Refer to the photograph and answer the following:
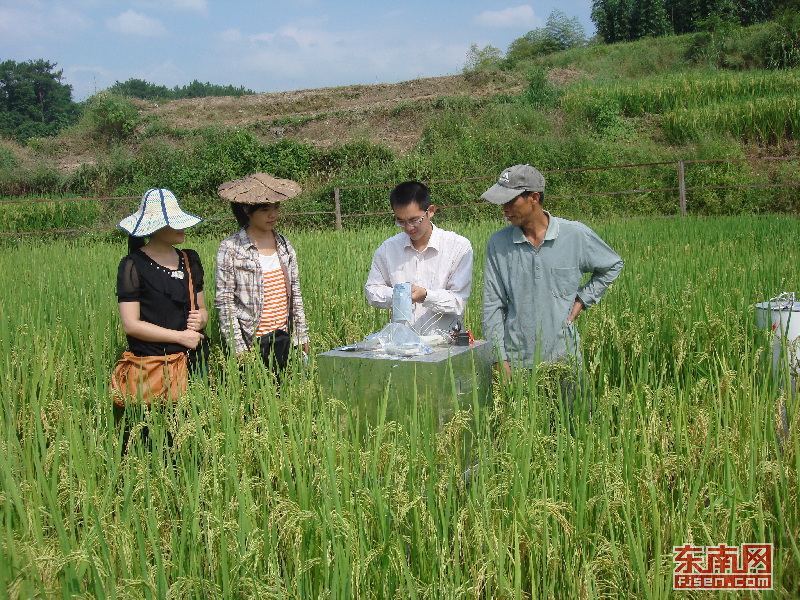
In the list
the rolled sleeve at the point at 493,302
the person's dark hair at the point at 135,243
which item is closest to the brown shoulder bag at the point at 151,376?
the person's dark hair at the point at 135,243

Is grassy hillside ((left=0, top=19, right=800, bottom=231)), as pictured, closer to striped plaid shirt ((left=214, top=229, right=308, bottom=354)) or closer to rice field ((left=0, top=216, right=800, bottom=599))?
striped plaid shirt ((left=214, top=229, right=308, bottom=354))

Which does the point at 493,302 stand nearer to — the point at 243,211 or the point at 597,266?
the point at 597,266

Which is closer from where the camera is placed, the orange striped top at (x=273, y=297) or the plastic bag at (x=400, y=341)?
the plastic bag at (x=400, y=341)

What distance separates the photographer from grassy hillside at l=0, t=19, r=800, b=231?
13.5m

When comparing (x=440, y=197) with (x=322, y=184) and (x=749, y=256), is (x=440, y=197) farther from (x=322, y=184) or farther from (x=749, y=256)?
(x=749, y=256)

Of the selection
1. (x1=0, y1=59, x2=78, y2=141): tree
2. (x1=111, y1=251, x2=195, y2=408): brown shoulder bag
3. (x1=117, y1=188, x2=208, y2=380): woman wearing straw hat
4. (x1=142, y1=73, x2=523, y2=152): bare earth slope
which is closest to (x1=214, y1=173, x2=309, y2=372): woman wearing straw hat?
(x1=117, y1=188, x2=208, y2=380): woman wearing straw hat

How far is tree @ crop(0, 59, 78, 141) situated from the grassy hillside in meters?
26.9

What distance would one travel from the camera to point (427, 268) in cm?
313

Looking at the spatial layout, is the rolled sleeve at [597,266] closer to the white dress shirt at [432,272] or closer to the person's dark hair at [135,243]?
the white dress shirt at [432,272]

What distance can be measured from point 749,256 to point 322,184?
11911 millimetres

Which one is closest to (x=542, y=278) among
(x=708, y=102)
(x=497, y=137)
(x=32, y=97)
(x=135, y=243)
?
(x=135, y=243)

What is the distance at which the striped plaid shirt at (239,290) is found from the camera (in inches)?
128

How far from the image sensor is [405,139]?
18.6 m

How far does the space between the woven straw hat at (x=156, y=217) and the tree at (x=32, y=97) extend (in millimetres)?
45800
